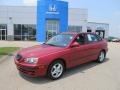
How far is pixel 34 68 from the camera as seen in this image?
6281 mm

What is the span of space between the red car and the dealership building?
94.9 ft

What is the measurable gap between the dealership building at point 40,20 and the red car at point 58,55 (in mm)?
28929

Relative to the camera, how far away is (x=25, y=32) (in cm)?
4203

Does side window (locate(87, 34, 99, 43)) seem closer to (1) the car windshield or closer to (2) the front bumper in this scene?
(1) the car windshield

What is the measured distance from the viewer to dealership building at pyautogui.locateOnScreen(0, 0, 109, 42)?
37.4m

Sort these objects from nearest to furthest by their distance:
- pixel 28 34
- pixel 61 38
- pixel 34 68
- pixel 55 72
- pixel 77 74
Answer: pixel 34 68 → pixel 55 72 → pixel 77 74 → pixel 61 38 → pixel 28 34

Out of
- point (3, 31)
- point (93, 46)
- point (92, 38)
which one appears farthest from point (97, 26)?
point (93, 46)

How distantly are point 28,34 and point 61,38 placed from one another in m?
34.7

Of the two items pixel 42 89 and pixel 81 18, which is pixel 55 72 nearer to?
→ pixel 42 89


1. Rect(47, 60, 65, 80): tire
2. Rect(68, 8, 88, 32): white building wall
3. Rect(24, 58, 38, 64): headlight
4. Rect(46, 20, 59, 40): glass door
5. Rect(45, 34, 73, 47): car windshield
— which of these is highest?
Rect(68, 8, 88, 32): white building wall

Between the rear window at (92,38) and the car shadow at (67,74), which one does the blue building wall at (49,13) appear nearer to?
the rear window at (92,38)

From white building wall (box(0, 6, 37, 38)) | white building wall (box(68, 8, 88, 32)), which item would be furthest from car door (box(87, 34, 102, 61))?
white building wall (box(68, 8, 88, 32))

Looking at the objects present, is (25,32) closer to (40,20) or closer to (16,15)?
(16,15)

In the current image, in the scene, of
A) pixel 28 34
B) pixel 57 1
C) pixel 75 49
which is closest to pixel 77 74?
pixel 75 49
